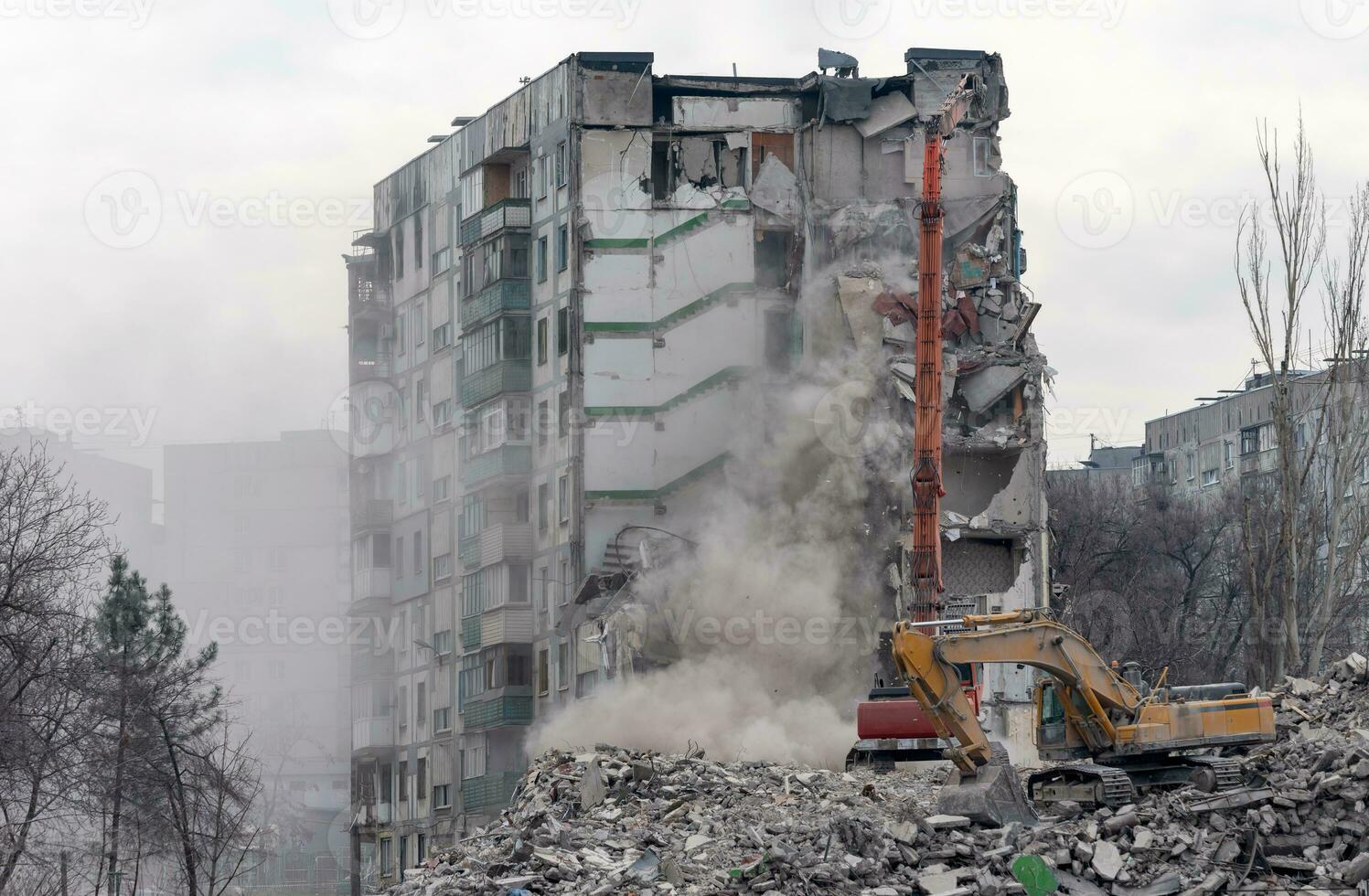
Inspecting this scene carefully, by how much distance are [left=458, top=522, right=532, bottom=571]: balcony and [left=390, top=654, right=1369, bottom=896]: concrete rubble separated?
79.6ft

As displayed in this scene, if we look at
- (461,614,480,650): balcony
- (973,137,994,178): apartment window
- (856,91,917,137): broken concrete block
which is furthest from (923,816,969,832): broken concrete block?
(461,614,480,650): balcony

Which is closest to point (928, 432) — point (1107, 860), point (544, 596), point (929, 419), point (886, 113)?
point (929, 419)

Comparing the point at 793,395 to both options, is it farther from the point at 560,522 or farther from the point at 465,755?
the point at 465,755

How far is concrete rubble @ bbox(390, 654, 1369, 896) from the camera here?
25.8 meters

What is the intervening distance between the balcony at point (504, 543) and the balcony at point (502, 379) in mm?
3988

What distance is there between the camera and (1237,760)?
30.0m

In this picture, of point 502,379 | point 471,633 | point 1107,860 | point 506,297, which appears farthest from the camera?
point 471,633

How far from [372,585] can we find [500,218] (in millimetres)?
16193

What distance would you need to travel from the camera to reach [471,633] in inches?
2335

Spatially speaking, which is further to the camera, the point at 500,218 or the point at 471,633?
the point at 471,633

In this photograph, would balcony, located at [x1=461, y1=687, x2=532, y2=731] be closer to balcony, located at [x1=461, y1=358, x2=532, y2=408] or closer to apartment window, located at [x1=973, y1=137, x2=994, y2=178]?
balcony, located at [x1=461, y1=358, x2=532, y2=408]

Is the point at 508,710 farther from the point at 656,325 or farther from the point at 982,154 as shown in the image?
the point at 982,154

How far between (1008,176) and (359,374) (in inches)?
1068

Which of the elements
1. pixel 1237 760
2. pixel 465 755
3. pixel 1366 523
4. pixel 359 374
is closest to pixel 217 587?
pixel 359 374
